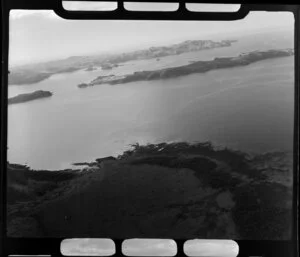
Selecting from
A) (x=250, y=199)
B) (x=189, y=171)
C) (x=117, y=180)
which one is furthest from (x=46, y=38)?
(x=250, y=199)

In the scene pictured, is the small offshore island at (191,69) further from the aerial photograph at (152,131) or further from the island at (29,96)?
the island at (29,96)

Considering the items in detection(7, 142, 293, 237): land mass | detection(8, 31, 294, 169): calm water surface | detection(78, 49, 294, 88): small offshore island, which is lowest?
detection(7, 142, 293, 237): land mass

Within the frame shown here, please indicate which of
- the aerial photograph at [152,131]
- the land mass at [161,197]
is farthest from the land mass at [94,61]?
the land mass at [161,197]

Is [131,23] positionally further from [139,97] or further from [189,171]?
→ [189,171]

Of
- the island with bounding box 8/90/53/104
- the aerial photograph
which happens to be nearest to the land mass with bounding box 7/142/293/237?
the aerial photograph

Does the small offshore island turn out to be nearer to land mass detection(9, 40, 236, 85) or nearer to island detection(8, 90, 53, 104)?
land mass detection(9, 40, 236, 85)

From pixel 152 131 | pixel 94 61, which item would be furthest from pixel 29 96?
pixel 152 131
